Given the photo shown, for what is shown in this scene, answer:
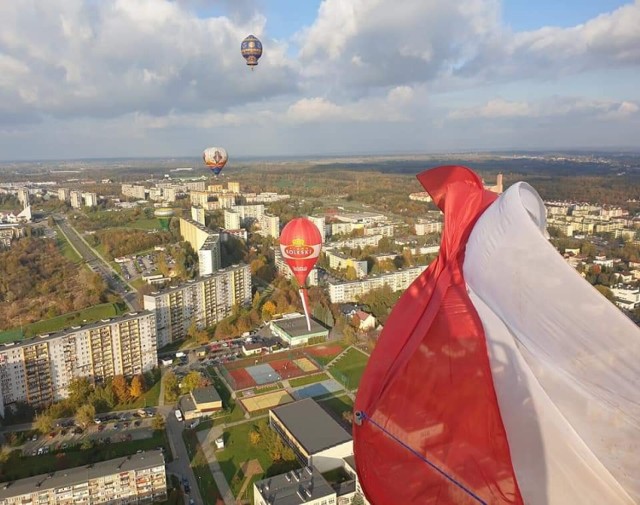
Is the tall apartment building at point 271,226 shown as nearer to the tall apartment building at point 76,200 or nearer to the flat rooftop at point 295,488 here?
the tall apartment building at point 76,200

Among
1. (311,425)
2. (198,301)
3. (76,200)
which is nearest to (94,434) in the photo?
(311,425)

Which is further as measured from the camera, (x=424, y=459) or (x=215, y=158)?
(x=215, y=158)

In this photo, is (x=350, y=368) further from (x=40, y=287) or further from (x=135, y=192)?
(x=135, y=192)

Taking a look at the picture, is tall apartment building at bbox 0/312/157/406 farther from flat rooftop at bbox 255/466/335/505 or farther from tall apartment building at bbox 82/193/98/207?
tall apartment building at bbox 82/193/98/207

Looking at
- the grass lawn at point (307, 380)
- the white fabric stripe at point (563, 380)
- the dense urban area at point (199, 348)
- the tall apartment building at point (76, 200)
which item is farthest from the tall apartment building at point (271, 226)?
the white fabric stripe at point (563, 380)

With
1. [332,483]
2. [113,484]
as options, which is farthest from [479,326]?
[113,484]
